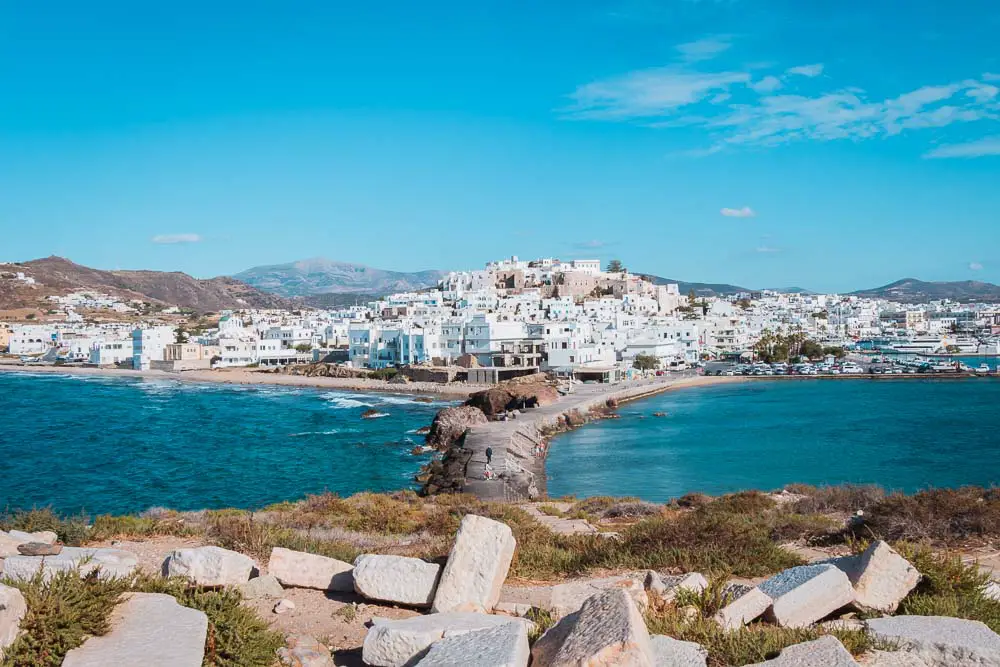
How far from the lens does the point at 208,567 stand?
6.11m

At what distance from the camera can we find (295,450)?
31297 millimetres

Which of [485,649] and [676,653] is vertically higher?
[485,649]

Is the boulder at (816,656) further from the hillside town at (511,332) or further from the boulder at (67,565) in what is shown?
the hillside town at (511,332)

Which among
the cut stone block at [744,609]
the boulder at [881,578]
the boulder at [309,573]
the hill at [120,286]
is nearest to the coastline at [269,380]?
the boulder at [309,573]

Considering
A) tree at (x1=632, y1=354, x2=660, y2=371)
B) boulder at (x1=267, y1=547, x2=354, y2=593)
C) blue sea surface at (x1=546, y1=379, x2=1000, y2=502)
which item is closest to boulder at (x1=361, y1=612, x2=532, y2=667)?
boulder at (x1=267, y1=547, x2=354, y2=593)

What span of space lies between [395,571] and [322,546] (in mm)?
2477

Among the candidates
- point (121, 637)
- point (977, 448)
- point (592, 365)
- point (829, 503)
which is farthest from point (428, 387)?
point (121, 637)

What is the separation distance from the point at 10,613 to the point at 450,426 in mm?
29030

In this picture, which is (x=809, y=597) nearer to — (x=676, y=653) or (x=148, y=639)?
(x=676, y=653)

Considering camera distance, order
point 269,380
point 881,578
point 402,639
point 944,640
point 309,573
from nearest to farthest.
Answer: point 944,640 < point 402,639 < point 881,578 < point 309,573 < point 269,380

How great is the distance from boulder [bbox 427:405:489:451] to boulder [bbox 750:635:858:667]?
27247 mm

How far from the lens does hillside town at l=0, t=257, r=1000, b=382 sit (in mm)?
63938

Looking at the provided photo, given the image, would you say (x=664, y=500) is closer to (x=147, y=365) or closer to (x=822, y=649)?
(x=822, y=649)

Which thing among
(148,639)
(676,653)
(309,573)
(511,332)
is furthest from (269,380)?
(676,653)
